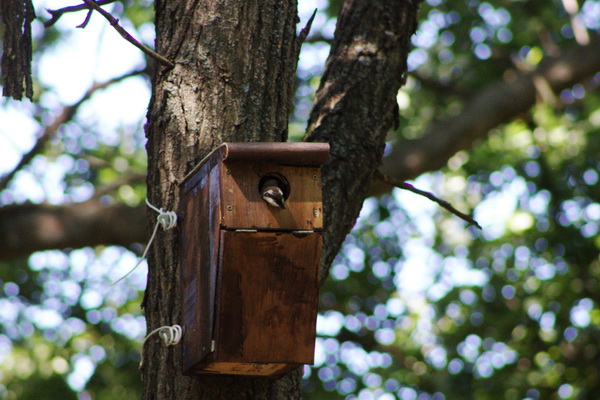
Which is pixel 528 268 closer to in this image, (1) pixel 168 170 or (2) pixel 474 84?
(2) pixel 474 84

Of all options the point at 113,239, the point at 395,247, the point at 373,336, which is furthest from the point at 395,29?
the point at 395,247

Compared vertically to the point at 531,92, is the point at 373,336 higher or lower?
lower

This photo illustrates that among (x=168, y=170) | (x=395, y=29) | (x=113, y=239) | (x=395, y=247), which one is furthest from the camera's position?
(x=395, y=247)

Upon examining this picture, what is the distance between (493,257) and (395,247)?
3.35 feet

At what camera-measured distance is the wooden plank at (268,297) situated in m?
1.67

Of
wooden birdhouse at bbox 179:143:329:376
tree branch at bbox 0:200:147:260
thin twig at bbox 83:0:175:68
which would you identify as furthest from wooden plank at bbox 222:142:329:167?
tree branch at bbox 0:200:147:260

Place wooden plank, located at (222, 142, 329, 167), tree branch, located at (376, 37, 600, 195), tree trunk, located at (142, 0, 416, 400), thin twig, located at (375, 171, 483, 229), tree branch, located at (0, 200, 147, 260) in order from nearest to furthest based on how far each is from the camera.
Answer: wooden plank, located at (222, 142, 329, 167) → tree trunk, located at (142, 0, 416, 400) → thin twig, located at (375, 171, 483, 229) → tree branch, located at (0, 200, 147, 260) → tree branch, located at (376, 37, 600, 195)

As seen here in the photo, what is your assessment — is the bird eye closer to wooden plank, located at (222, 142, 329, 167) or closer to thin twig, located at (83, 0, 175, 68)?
wooden plank, located at (222, 142, 329, 167)

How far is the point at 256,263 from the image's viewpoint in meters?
1.69

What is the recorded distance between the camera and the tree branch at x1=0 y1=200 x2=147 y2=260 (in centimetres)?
421

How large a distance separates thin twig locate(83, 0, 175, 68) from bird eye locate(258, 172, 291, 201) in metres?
0.44

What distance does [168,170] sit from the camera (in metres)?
1.97

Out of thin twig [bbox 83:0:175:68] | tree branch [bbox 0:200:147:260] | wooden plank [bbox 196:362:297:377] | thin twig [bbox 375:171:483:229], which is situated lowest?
wooden plank [bbox 196:362:297:377]

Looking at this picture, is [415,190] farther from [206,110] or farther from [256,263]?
[256,263]
